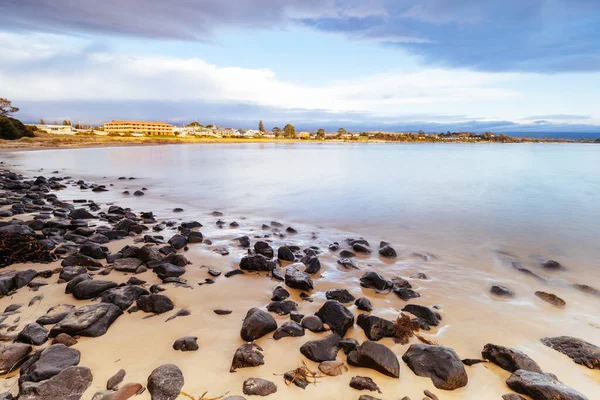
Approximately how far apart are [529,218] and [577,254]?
13.4ft

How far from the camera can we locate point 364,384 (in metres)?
2.47

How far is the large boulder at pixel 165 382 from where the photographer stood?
90.9 inches

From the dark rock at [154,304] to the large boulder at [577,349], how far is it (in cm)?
422

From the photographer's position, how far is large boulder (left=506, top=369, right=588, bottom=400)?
238cm

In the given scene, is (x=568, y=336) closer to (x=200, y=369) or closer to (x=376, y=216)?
(x=200, y=369)

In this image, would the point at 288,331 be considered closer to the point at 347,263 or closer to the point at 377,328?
the point at 377,328

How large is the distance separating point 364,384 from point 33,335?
9.78 feet

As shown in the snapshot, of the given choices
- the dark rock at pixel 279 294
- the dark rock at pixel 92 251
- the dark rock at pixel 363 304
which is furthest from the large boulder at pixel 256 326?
the dark rock at pixel 92 251

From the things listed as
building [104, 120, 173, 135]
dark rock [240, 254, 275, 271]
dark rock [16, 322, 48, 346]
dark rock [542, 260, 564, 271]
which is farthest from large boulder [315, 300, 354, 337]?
building [104, 120, 173, 135]

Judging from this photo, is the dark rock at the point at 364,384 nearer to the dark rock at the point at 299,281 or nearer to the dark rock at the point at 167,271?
the dark rock at the point at 299,281

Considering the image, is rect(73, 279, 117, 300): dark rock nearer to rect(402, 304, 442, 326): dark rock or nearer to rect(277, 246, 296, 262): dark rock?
rect(277, 246, 296, 262): dark rock

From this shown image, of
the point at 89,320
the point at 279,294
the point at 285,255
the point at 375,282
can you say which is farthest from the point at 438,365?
the point at 89,320

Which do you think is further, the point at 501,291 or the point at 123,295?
the point at 501,291

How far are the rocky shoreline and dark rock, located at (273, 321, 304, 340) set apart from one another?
1 cm
